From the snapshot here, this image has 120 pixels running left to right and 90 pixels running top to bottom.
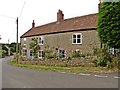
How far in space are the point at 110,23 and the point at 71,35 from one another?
16205 millimetres

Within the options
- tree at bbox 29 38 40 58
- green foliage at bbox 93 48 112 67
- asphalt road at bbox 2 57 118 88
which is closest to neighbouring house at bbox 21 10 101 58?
tree at bbox 29 38 40 58

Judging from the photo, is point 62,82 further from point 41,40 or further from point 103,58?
point 41,40

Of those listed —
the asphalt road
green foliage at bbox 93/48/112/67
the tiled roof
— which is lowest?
the asphalt road

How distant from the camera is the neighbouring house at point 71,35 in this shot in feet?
109

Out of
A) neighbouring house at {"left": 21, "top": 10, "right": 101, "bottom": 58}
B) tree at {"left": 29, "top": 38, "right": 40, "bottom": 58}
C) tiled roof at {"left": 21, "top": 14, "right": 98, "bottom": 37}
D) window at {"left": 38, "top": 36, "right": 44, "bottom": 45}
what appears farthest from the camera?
window at {"left": 38, "top": 36, "right": 44, "bottom": 45}

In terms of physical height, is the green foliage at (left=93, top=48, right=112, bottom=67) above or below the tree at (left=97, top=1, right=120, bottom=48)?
below

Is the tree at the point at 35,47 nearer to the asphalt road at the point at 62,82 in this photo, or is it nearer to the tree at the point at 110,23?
the tree at the point at 110,23

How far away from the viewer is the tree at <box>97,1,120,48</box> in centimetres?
1997

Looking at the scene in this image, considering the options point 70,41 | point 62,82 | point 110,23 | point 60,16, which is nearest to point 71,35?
point 70,41

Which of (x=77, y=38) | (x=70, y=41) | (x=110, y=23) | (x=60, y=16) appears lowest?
(x=70, y=41)

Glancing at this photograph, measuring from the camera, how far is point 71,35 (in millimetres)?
36500

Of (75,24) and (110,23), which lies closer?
(110,23)

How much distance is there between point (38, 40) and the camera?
44.7 metres

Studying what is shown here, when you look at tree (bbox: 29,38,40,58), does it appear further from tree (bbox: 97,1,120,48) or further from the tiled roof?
tree (bbox: 97,1,120,48)
